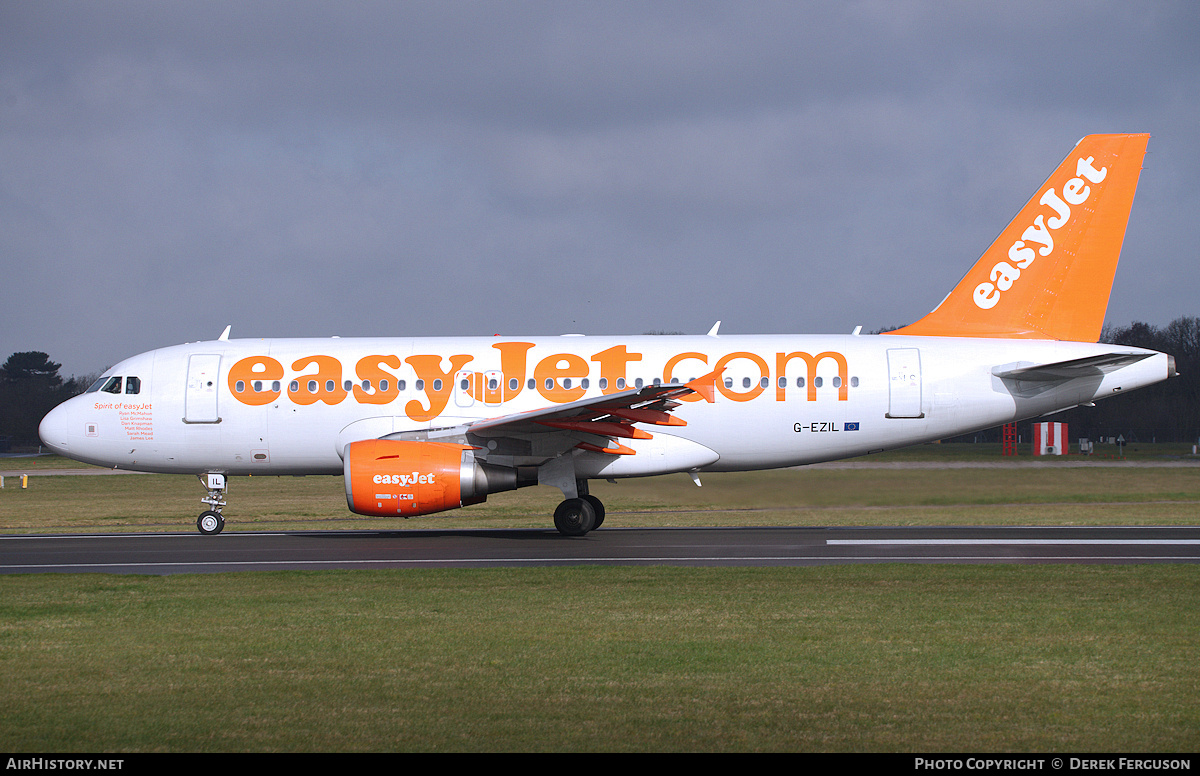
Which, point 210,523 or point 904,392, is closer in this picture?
point 904,392

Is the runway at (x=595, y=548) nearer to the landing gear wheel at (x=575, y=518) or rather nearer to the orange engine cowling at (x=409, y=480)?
the landing gear wheel at (x=575, y=518)

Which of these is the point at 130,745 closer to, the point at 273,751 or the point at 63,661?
the point at 273,751

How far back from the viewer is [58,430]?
20.0m

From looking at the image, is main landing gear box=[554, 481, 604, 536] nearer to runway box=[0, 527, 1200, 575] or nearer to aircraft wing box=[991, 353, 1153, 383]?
runway box=[0, 527, 1200, 575]

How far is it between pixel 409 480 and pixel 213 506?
539 cm

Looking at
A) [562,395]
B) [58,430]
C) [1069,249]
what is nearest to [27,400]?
[58,430]

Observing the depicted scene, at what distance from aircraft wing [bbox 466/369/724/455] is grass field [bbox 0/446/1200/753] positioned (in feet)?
14.1

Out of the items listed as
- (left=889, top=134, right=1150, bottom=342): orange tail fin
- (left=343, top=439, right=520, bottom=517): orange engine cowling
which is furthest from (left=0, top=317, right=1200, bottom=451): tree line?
(left=343, top=439, right=520, bottom=517): orange engine cowling

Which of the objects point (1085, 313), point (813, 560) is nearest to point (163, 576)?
point (813, 560)

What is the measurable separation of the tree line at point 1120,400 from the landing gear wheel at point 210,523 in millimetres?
37018

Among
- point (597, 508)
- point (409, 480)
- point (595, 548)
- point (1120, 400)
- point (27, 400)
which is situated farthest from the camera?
point (27, 400)

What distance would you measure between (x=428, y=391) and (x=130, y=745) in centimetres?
1356

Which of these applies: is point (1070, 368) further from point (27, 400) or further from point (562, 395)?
point (27, 400)

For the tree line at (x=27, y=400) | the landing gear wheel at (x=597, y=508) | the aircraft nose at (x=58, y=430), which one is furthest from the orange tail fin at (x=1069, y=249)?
the tree line at (x=27, y=400)
